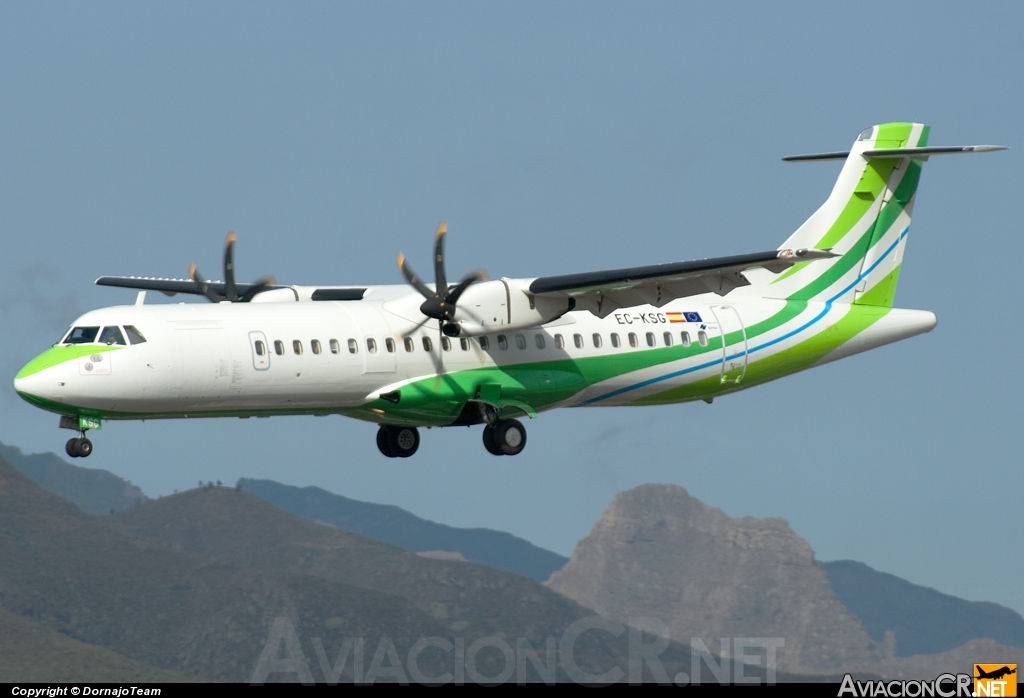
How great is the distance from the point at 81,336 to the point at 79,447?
200 cm

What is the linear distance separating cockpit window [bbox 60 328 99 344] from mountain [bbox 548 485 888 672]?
3707 inches

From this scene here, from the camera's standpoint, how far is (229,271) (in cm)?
3147

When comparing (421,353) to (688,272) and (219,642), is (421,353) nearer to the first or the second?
(688,272)

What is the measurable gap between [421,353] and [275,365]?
3118 mm

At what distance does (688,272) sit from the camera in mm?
27875

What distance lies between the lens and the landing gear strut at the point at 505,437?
30203mm

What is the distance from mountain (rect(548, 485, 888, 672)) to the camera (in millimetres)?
126062

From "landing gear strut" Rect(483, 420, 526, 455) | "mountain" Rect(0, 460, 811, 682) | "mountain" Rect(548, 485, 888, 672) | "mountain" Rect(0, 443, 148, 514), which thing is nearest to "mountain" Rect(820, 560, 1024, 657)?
"mountain" Rect(548, 485, 888, 672)

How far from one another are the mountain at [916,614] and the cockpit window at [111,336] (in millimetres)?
147562

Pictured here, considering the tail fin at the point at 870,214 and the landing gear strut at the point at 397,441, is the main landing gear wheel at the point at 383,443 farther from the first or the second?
the tail fin at the point at 870,214

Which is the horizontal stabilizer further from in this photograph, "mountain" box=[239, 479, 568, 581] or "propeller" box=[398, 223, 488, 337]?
"mountain" box=[239, 479, 568, 581]

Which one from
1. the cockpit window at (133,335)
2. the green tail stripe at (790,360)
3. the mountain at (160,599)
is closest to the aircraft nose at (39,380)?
the cockpit window at (133,335)

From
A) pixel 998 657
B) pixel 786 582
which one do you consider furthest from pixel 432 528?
pixel 998 657

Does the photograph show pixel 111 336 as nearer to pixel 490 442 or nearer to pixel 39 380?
pixel 39 380
